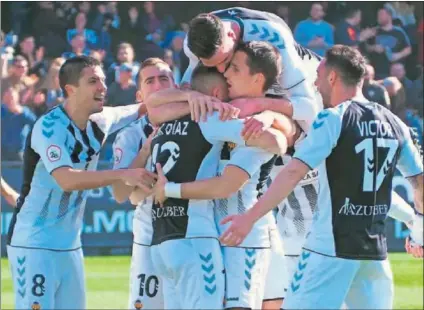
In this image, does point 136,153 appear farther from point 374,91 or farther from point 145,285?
point 374,91

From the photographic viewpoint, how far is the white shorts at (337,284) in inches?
251

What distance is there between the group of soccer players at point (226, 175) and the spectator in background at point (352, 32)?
37.3 feet

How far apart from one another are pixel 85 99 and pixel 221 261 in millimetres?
1674

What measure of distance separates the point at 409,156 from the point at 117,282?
289 inches

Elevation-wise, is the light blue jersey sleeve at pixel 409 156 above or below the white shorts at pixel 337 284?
above

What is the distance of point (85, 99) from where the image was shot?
7.71 metres

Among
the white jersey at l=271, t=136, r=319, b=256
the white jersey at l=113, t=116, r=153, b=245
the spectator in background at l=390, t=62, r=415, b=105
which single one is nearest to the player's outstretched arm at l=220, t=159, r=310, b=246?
the white jersey at l=113, t=116, r=153, b=245

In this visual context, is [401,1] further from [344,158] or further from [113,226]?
[344,158]

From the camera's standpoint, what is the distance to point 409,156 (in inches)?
263

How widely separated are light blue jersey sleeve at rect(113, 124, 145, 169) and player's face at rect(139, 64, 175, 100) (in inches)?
11.5

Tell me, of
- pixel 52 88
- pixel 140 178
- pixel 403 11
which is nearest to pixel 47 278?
pixel 140 178

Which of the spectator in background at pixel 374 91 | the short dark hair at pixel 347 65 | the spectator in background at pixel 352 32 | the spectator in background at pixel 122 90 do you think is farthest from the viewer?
the spectator in background at pixel 352 32

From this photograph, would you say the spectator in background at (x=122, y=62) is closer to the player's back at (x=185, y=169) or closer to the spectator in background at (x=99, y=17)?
the spectator in background at (x=99, y=17)

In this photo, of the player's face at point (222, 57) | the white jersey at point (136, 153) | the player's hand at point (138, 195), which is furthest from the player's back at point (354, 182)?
the white jersey at point (136, 153)
